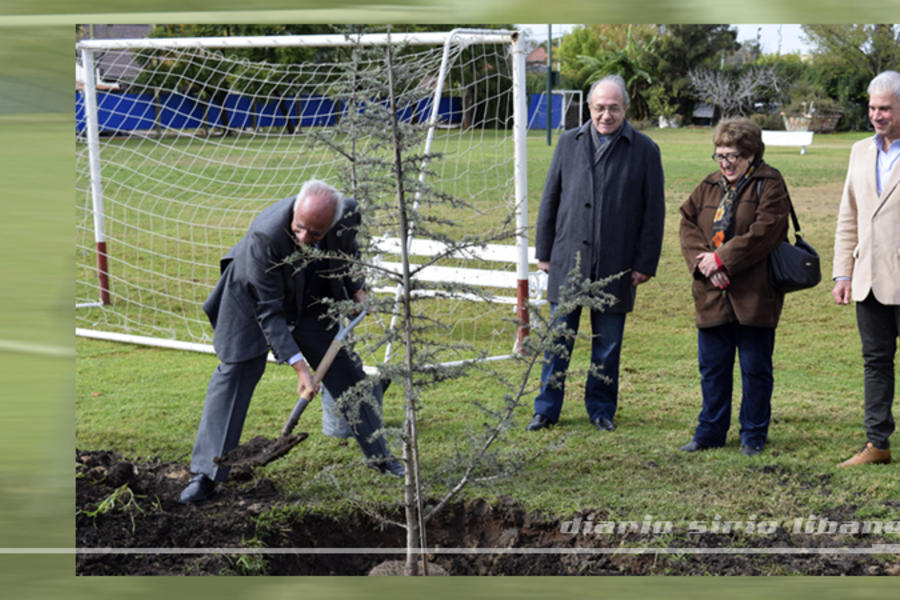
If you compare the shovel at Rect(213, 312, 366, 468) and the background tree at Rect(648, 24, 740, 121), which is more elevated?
the background tree at Rect(648, 24, 740, 121)

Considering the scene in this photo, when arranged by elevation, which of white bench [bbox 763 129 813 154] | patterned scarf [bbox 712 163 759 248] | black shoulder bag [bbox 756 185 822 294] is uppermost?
white bench [bbox 763 129 813 154]

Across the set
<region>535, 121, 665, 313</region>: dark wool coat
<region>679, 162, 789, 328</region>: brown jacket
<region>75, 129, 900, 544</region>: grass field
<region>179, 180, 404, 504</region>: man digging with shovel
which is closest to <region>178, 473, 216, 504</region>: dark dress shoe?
<region>179, 180, 404, 504</region>: man digging with shovel

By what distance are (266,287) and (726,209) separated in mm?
2198

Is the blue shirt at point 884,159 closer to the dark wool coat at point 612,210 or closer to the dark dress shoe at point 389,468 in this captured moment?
the dark wool coat at point 612,210

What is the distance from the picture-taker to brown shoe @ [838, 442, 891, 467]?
438 cm

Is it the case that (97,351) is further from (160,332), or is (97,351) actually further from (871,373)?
(871,373)

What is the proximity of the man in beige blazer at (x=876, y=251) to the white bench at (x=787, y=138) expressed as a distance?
0.21m

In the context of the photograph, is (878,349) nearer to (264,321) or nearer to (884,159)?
(884,159)

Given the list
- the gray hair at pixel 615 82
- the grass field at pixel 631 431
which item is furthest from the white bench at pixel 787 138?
the gray hair at pixel 615 82

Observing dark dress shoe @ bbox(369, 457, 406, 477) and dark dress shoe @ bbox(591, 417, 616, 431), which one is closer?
dark dress shoe @ bbox(369, 457, 406, 477)

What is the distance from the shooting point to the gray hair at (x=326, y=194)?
3.69 meters

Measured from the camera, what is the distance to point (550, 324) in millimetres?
3354

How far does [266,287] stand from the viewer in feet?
12.8

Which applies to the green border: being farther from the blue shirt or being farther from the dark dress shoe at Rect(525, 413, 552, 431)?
the dark dress shoe at Rect(525, 413, 552, 431)
